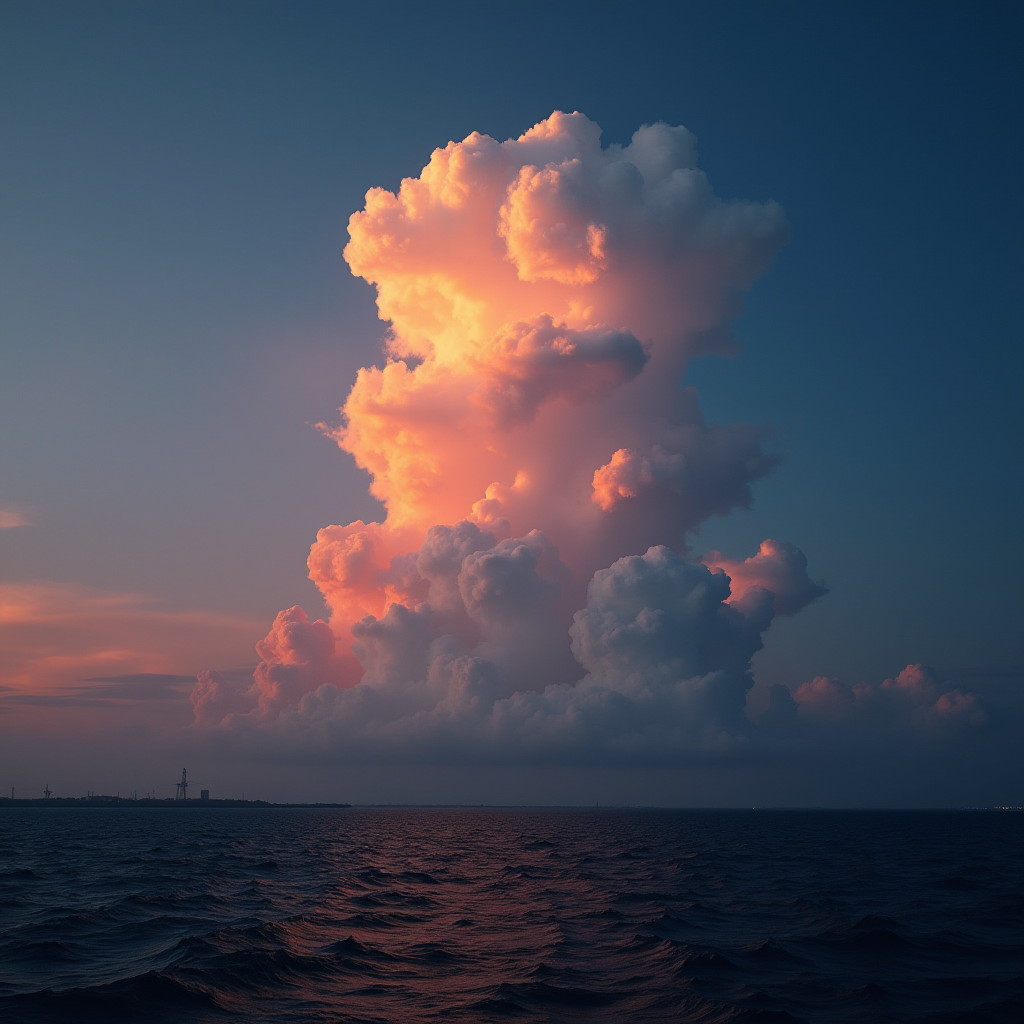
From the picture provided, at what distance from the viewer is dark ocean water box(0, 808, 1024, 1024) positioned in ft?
80.6

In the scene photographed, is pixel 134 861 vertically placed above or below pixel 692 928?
below

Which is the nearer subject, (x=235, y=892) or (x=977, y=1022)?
(x=977, y=1022)

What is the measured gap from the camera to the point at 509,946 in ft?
110

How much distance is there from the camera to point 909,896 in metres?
49.3

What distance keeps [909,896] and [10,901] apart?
55.2m

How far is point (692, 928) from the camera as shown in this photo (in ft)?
123

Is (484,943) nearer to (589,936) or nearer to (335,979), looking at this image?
(589,936)

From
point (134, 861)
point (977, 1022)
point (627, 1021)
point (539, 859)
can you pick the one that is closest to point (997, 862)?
point (539, 859)

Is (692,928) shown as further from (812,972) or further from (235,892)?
(235,892)

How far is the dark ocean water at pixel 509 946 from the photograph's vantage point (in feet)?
80.6

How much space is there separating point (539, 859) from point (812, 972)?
55.7m

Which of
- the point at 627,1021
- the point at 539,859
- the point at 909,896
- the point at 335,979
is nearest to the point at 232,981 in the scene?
the point at 335,979

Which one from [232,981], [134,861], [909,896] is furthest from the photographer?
[134,861]

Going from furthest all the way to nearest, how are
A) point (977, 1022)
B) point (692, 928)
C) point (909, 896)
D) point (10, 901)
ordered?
1. point (909, 896)
2. point (10, 901)
3. point (692, 928)
4. point (977, 1022)
